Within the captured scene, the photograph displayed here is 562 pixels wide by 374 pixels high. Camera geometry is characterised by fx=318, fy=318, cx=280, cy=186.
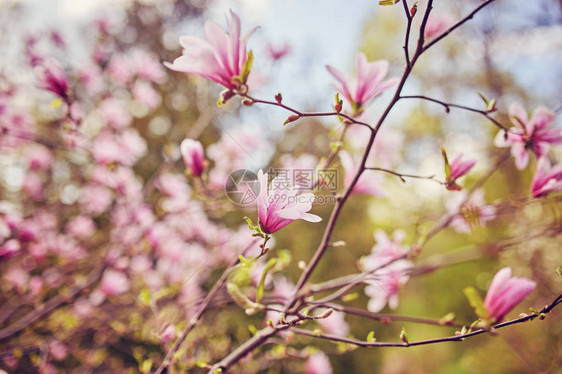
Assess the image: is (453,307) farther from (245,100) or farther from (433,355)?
(245,100)

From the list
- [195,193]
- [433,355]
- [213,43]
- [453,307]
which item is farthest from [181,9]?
[433,355]

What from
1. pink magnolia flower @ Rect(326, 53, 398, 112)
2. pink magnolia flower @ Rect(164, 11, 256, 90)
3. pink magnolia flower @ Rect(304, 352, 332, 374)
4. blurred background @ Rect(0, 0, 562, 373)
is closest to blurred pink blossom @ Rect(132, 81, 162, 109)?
blurred background @ Rect(0, 0, 562, 373)

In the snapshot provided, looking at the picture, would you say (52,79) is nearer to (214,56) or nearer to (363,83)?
(214,56)

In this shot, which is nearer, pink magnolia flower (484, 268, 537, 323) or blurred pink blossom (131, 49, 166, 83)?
pink magnolia flower (484, 268, 537, 323)

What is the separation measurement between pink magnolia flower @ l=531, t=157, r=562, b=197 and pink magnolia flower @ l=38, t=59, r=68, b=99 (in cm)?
173

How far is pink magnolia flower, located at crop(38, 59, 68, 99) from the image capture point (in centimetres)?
125

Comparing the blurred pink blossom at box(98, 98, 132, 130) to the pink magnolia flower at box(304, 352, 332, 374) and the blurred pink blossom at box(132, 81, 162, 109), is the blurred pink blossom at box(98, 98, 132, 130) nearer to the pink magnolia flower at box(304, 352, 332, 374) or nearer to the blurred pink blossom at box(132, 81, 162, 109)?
the blurred pink blossom at box(132, 81, 162, 109)

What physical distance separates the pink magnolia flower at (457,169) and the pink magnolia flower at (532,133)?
21cm

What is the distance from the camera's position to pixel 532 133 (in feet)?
3.24

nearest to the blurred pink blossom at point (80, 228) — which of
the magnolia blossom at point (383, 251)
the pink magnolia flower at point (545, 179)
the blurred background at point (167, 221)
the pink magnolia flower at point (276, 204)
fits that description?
the blurred background at point (167, 221)

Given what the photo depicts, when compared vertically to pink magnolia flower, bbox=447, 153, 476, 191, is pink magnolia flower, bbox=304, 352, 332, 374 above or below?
below

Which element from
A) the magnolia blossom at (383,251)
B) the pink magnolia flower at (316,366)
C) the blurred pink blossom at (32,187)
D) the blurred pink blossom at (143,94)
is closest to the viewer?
the magnolia blossom at (383,251)

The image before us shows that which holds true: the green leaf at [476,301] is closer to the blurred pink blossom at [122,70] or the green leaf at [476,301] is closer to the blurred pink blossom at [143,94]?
the blurred pink blossom at [143,94]

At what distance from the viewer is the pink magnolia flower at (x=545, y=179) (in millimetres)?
960
